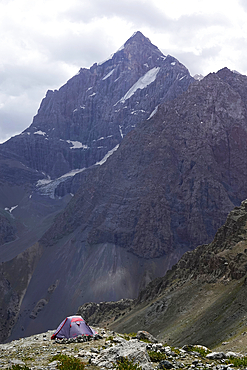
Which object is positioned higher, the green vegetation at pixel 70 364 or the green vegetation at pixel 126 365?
the green vegetation at pixel 126 365

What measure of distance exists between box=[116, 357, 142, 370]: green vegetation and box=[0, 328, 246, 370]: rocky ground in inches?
7.9

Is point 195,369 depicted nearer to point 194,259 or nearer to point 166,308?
point 166,308

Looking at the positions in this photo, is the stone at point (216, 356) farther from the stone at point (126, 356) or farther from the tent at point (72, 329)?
the tent at point (72, 329)

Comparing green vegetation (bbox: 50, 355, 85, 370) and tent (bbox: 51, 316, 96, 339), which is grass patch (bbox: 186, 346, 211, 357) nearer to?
green vegetation (bbox: 50, 355, 85, 370)

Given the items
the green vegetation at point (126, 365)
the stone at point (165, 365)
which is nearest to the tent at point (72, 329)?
the green vegetation at point (126, 365)

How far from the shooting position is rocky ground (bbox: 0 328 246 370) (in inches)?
664

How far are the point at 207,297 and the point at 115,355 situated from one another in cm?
6604

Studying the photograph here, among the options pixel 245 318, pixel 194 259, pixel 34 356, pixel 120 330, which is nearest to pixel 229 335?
pixel 245 318

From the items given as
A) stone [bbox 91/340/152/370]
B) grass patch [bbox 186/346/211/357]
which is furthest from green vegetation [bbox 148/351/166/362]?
grass patch [bbox 186/346/211/357]

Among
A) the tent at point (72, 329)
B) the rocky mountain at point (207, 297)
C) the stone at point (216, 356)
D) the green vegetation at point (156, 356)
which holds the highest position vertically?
the green vegetation at point (156, 356)

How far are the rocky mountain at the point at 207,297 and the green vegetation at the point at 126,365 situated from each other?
34560 millimetres

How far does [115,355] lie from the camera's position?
1752cm

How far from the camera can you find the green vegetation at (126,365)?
51.0 feet

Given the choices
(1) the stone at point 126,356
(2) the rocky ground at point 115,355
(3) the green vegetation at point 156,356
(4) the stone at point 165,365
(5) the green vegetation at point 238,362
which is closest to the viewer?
(1) the stone at point 126,356
